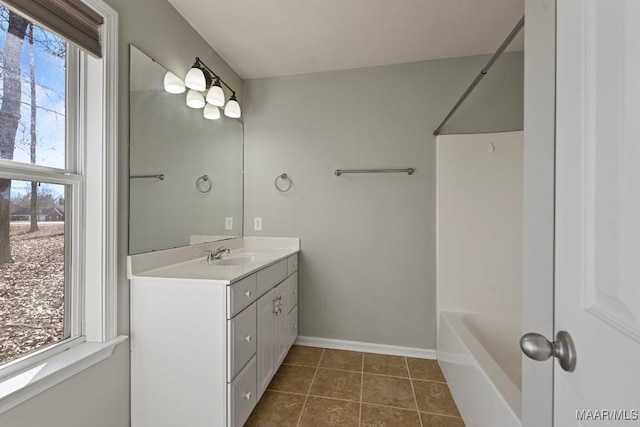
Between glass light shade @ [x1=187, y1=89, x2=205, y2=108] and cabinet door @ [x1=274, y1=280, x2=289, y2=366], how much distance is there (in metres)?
1.37

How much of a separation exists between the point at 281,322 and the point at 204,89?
1.64 meters

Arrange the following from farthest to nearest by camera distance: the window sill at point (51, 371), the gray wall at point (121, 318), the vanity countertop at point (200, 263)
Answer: the vanity countertop at point (200, 263), the gray wall at point (121, 318), the window sill at point (51, 371)

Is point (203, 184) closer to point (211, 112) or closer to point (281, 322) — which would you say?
point (211, 112)

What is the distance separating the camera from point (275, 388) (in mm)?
1803

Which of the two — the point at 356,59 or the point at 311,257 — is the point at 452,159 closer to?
the point at 356,59

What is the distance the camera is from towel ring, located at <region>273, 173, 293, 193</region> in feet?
7.95

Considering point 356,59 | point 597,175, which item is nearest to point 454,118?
point 356,59

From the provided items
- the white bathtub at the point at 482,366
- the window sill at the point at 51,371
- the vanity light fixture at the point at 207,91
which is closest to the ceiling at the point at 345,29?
the vanity light fixture at the point at 207,91

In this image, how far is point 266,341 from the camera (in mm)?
1670

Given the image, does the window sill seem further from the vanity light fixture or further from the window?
the vanity light fixture

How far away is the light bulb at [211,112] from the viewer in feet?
6.56

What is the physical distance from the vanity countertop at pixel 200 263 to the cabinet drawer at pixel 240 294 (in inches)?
1.3

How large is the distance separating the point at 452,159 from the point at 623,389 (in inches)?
79.1

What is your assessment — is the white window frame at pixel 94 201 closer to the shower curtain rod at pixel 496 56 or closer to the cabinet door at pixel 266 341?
the cabinet door at pixel 266 341
